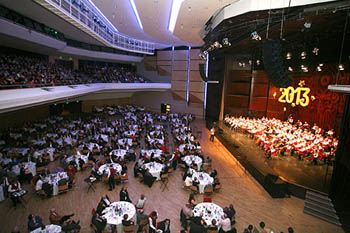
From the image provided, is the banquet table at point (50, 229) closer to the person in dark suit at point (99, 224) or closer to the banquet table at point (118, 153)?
the person in dark suit at point (99, 224)

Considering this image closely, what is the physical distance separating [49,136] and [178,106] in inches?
636

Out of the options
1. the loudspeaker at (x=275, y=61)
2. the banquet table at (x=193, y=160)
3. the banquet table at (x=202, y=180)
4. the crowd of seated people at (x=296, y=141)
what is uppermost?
the loudspeaker at (x=275, y=61)

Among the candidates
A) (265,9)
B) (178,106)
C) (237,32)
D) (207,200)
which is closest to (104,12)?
(237,32)

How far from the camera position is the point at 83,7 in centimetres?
1172

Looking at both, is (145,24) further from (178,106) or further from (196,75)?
(178,106)

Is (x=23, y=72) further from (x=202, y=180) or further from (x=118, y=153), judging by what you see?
(x=202, y=180)

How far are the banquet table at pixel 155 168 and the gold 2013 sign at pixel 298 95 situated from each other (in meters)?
12.0

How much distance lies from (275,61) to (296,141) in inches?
282

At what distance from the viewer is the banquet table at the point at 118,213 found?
6139mm

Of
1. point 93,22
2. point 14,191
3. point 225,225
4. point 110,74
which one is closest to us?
point 225,225

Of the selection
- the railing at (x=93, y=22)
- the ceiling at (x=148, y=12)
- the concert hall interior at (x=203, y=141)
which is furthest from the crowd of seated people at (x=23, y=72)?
the railing at (x=93, y=22)

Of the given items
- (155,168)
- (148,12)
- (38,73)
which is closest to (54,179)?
(155,168)

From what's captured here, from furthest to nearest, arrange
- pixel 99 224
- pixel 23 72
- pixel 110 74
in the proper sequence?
pixel 110 74
pixel 23 72
pixel 99 224

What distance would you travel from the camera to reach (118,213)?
636cm
